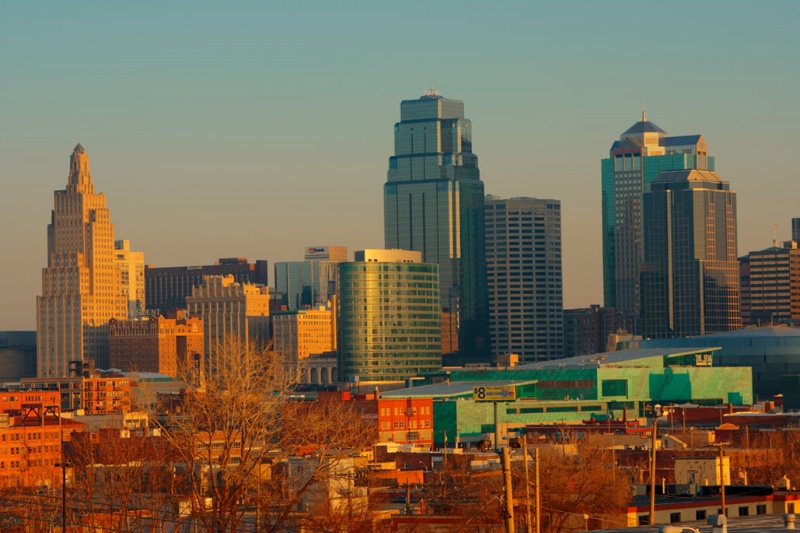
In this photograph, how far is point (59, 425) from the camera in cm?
19475

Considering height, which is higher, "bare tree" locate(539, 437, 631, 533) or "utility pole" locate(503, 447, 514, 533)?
"utility pole" locate(503, 447, 514, 533)

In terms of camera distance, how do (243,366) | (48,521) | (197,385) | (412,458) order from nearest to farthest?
(243,366) → (197,385) → (48,521) → (412,458)

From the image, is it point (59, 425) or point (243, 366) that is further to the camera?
point (59, 425)

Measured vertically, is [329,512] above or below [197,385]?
below

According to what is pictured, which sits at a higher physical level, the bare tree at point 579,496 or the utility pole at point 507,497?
the utility pole at point 507,497

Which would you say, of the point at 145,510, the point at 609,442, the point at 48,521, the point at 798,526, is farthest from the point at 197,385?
the point at 609,442

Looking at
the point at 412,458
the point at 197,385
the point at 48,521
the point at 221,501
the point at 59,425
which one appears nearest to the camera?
the point at 221,501

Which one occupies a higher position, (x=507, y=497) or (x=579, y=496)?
(x=507, y=497)

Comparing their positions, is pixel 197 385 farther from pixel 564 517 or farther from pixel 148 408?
pixel 564 517

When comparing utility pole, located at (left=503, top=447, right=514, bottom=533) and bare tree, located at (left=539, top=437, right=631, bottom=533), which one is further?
bare tree, located at (left=539, top=437, right=631, bottom=533)

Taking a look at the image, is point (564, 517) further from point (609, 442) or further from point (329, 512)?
point (609, 442)

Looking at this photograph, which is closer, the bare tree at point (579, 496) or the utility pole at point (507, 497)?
the utility pole at point (507, 497)

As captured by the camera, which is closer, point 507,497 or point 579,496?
point 507,497

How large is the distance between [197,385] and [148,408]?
9.22 metres
